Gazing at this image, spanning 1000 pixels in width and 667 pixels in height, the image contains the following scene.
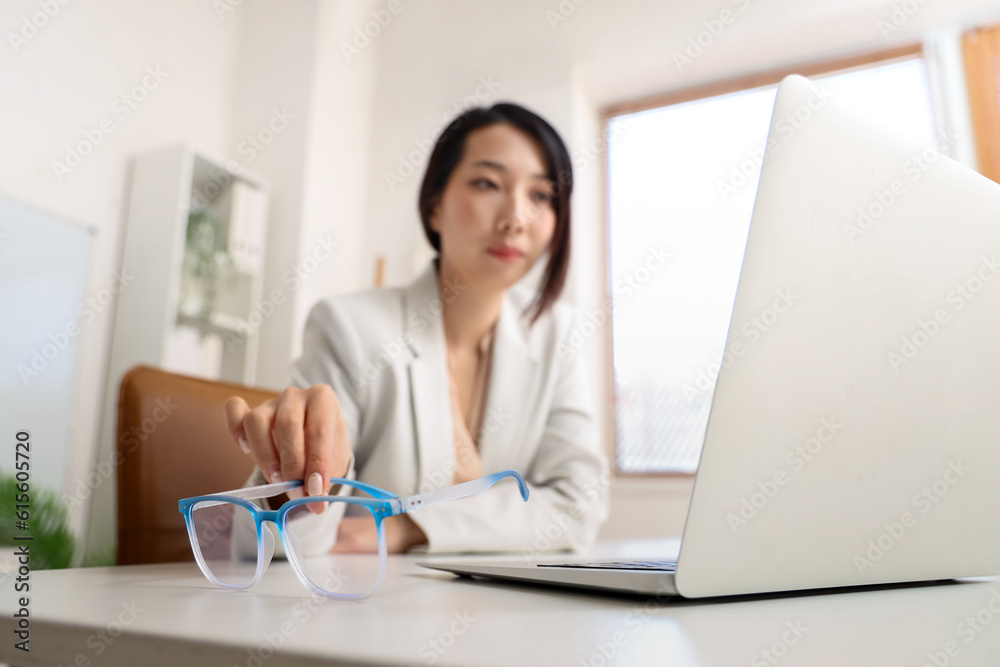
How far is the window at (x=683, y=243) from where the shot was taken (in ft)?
9.02

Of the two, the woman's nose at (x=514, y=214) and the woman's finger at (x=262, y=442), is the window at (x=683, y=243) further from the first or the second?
the woman's finger at (x=262, y=442)

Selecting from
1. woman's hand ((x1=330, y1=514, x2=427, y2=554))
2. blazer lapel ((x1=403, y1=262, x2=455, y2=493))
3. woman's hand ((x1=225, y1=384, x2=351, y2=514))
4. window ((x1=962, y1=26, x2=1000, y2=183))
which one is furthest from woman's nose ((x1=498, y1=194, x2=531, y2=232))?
window ((x1=962, y1=26, x2=1000, y2=183))

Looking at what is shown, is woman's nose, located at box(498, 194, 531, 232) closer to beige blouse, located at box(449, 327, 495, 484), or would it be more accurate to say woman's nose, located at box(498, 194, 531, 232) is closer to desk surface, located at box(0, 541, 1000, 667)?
beige blouse, located at box(449, 327, 495, 484)

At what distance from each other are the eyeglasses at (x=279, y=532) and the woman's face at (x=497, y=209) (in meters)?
0.71

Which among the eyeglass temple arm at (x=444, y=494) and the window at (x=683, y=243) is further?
the window at (x=683, y=243)

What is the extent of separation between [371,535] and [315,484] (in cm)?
39

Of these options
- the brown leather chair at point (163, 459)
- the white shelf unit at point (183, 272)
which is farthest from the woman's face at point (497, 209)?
the white shelf unit at point (183, 272)

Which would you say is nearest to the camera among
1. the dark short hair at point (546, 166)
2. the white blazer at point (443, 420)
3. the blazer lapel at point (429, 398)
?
the white blazer at point (443, 420)

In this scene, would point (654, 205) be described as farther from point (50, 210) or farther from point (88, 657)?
point (88, 657)

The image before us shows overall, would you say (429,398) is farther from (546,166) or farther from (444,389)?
(546,166)

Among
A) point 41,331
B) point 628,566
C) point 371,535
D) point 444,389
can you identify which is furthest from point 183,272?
point 628,566

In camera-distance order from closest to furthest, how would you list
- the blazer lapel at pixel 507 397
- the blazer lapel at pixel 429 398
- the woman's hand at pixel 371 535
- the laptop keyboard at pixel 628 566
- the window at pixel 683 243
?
the laptop keyboard at pixel 628 566 < the woman's hand at pixel 371 535 < the blazer lapel at pixel 429 398 < the blazer lapel at pixel 507 397 < the window at pixel 683 243

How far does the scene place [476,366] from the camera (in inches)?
50.4

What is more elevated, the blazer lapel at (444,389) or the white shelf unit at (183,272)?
the white shelf unit at (183,272)
